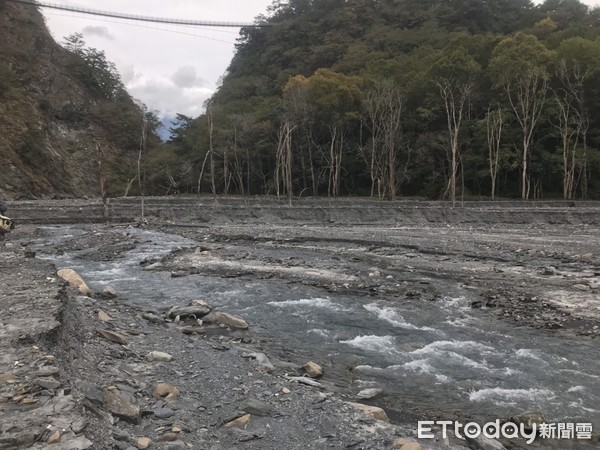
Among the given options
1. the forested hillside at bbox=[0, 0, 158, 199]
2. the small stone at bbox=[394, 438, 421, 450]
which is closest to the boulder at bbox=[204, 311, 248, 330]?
the small stone at bbox=[394, 438, 421, 450]

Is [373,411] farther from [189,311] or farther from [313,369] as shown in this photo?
[189,311]

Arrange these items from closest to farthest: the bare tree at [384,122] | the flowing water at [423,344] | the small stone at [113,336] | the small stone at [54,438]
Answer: the small stone at [54,438] → the flowing water at [423,344] → the small stone at [113,336] → the bare tree at [384,122]

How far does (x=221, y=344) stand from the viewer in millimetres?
8867

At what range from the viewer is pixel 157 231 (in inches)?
1192

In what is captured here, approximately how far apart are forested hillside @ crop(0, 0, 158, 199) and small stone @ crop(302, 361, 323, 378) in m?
46.6

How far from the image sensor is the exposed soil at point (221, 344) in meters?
5.28

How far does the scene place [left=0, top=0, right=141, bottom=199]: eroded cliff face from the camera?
5512cm

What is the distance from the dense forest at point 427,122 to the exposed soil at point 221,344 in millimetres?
23155

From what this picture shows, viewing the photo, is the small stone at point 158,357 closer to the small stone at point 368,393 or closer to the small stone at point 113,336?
the small stone at point 113,336

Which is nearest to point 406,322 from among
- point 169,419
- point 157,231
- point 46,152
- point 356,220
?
point 169,419

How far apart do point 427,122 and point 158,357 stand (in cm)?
5211

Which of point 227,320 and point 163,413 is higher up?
point 163,413

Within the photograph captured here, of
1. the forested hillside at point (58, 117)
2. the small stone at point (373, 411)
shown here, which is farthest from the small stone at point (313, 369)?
the forested hillside at point (58, 117)

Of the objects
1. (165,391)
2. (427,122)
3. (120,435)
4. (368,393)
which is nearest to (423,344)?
(368,393)
